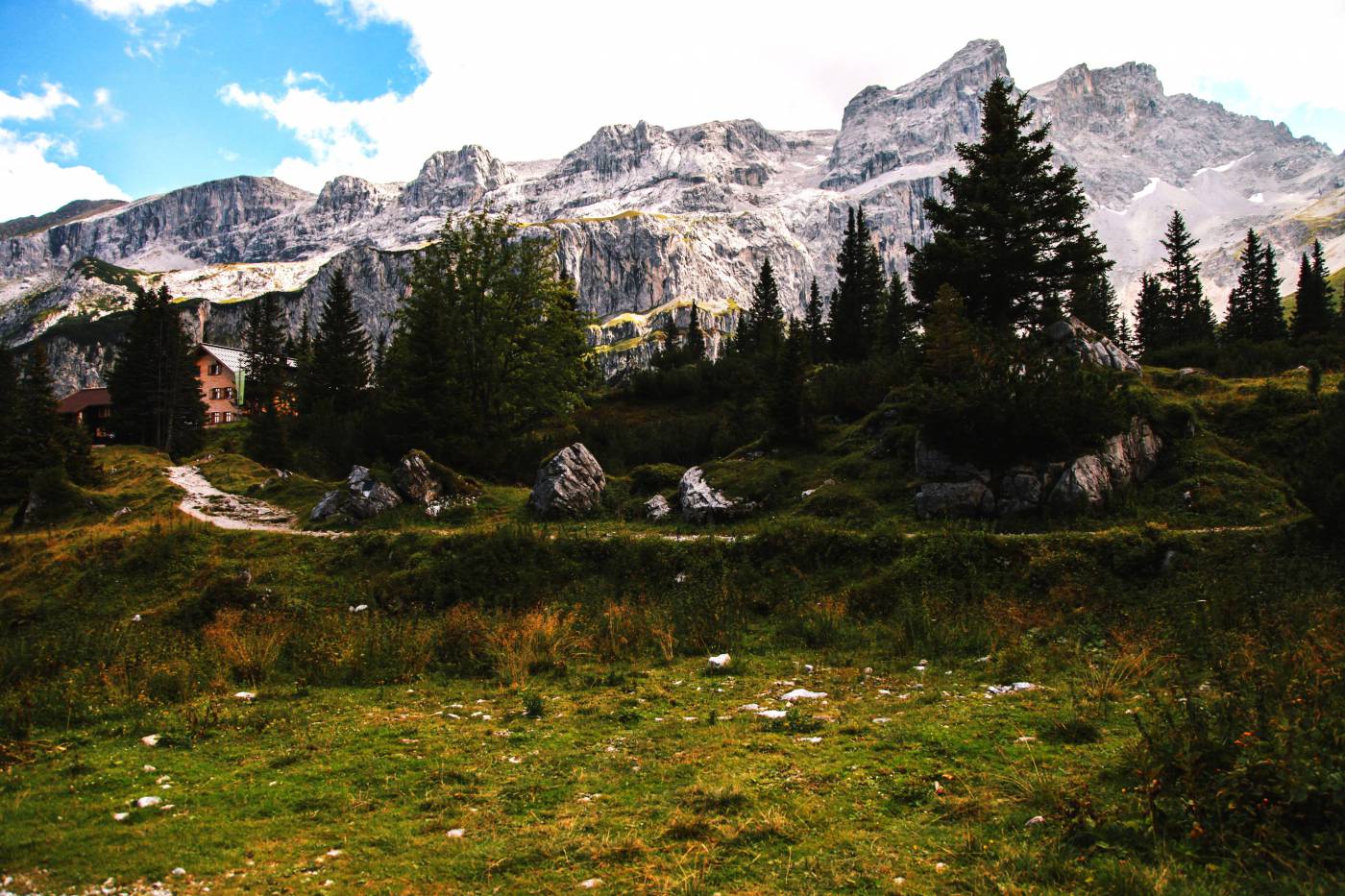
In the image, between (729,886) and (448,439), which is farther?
(448,439)

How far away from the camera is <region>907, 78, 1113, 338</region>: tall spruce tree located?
96.9 ft

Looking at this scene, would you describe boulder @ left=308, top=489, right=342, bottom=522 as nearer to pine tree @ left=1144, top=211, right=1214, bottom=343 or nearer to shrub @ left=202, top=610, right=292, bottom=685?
shrub @ left=202, top=610, right=292, bottom=685

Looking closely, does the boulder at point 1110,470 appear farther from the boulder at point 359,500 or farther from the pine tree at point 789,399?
the boulder at point 359,500

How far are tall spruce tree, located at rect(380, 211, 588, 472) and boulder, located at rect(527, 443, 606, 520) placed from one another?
822 centimetres

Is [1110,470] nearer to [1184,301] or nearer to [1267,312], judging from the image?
[1267,312]

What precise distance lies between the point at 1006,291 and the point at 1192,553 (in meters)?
19.6

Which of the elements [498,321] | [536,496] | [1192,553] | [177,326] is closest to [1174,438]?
[1192,553]

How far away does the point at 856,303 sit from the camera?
6431 centimetres

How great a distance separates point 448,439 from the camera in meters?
32.3

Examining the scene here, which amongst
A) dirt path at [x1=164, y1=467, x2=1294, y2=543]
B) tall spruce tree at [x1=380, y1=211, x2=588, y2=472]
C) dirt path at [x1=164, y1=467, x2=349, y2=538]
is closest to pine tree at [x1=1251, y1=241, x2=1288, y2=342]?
tall spruce tree at [x1=380, y1=211, x2=588, y2=472]

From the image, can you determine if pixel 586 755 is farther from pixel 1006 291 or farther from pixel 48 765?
pixel 1006 291

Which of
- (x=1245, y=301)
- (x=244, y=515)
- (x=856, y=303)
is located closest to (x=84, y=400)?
(x=244, y=515)

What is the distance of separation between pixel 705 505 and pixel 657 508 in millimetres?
2145

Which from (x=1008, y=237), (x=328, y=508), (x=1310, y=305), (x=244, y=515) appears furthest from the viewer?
(x=1310, y=305)
